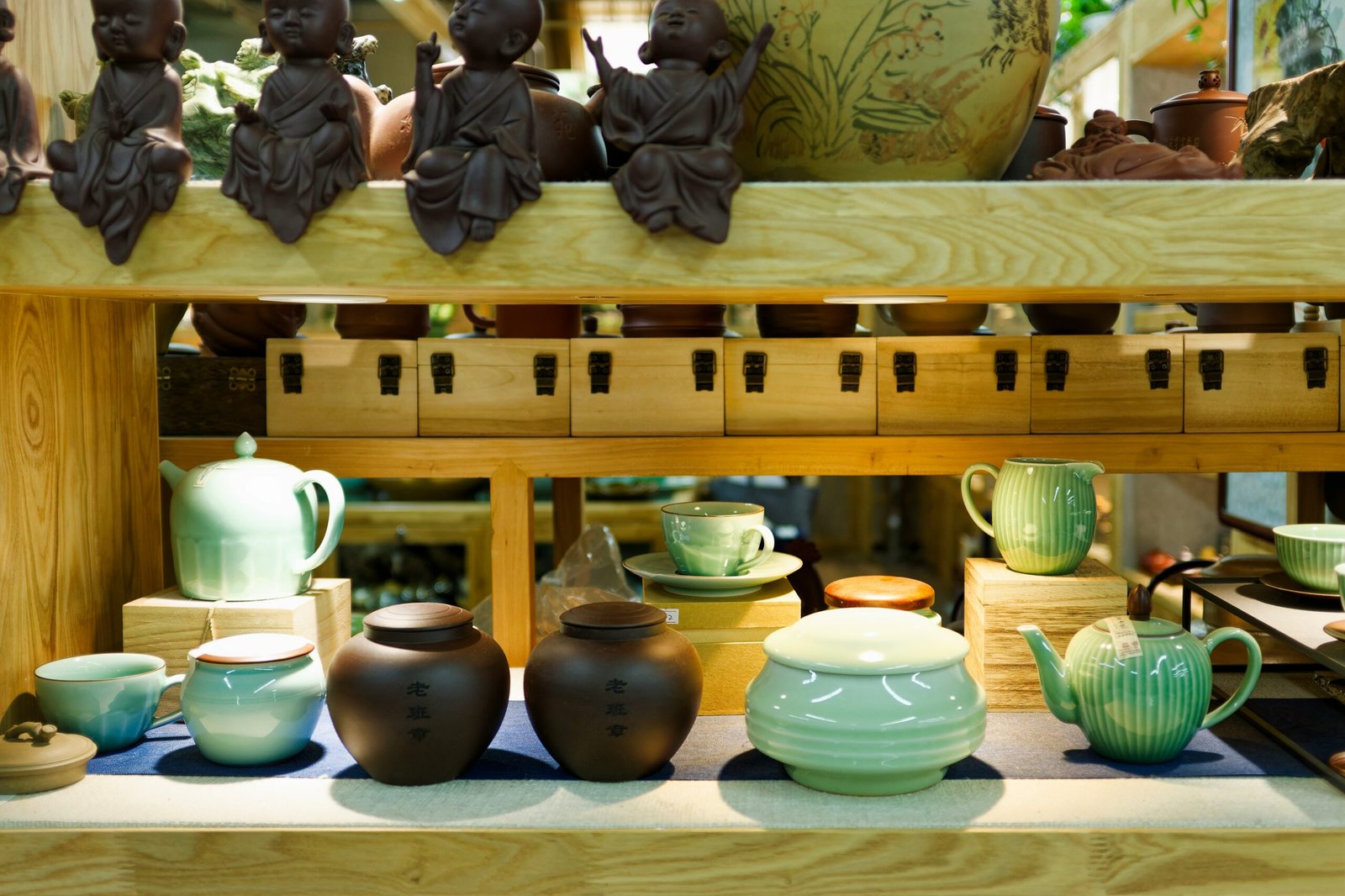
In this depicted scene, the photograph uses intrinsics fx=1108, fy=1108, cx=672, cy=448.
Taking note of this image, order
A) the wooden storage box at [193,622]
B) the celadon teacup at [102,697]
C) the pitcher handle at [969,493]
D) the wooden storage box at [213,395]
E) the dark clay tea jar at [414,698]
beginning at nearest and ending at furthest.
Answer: the dark clay tea jar at [414,698], the celadon teacup at [102,697], the wooden storage box at [193,622], the pitcher handle at [969,493], the wooden storage box at [213,395]

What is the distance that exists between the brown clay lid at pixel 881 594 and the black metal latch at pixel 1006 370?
41 centimetres

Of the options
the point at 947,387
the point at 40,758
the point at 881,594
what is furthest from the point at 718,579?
the point at 40,758

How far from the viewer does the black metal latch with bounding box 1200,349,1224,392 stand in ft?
5.41

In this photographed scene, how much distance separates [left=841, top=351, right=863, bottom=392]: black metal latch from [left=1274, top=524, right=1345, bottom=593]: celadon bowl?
597 millimetres

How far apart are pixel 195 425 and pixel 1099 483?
327 centimetres

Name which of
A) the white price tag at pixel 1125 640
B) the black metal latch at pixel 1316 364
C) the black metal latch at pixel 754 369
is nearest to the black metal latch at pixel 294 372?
the black metal latch at pixel 754 369

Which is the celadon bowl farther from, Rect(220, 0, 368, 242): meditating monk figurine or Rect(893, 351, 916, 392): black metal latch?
Rect(220, 0, 368, 242): meditating monk figurine

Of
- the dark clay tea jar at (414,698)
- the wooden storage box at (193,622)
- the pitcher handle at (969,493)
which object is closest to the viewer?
the dark clay tea jar at (414,698)

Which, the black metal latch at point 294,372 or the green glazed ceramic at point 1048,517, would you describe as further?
the black metal latch at point 294,372

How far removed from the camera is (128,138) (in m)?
0.96

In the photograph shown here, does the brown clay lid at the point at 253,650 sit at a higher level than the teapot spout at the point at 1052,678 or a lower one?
higher

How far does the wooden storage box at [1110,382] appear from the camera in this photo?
165cm

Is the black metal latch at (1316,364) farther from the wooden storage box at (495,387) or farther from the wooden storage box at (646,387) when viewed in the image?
the wooden storage box at (495,387)

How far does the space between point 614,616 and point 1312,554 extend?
844mm
